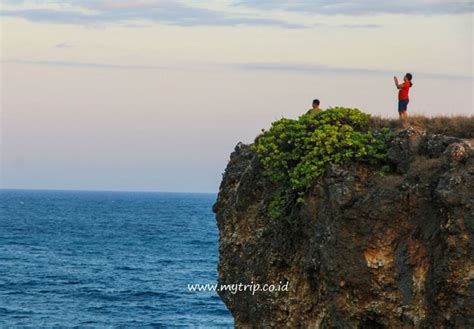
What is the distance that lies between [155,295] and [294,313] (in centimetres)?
4477

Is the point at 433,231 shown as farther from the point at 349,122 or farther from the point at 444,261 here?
the point at 349,122

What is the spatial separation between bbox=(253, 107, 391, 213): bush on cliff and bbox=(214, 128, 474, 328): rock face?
0.96ft

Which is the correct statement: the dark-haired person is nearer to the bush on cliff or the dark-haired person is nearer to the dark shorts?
the dark shorts

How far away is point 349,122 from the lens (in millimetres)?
19172

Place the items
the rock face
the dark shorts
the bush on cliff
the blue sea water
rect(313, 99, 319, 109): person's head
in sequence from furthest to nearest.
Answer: the blue sea water
the dark shorts
rect(313, 99, 319, 109): person's head
the bush on cliff
the rock face

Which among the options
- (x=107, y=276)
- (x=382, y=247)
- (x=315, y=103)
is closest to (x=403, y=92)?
(x=315, y=103)

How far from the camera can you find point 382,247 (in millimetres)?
16844

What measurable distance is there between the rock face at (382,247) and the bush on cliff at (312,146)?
0.29 m

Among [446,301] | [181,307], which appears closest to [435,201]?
[446,301]

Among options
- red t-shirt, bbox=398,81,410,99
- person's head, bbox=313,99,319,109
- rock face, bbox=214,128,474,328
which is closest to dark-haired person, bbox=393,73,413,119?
red t-shirt, bbox=398,81,410,99

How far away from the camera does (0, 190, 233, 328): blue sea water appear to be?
5438 centimetres

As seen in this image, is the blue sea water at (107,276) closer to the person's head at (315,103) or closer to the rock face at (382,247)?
the person's head at (315,103)

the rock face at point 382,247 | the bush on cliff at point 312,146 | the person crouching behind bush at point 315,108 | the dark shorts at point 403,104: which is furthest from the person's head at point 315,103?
Answer: the rock face at point 382,247

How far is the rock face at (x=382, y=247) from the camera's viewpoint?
619 inches
